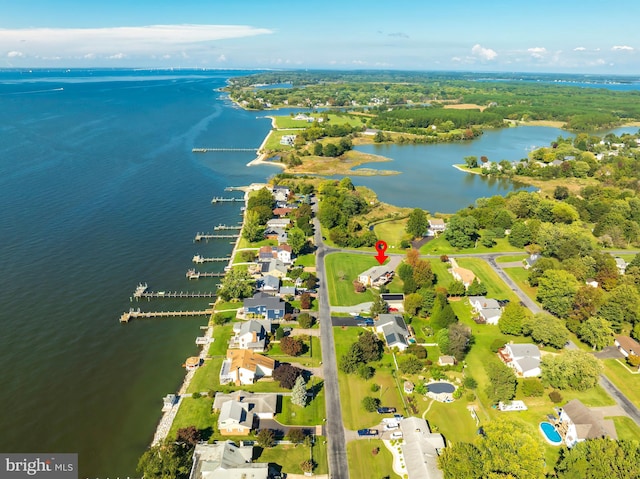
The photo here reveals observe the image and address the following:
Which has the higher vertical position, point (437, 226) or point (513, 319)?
point (437, 226)

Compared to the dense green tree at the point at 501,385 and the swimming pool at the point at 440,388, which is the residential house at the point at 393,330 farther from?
the dense green tree at the point at 501,385

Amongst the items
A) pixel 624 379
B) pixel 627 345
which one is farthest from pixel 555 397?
pixel 627 345

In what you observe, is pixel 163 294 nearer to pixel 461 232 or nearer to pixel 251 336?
pixel 251 336

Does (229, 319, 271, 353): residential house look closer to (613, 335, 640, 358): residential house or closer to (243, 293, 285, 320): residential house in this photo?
(243, 293, 285, 320): residential house

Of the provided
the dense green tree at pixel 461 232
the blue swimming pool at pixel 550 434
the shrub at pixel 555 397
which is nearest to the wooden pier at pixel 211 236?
the dense green tree at pixel 461 232

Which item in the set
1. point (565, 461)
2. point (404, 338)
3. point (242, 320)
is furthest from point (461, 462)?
point (242, 320)

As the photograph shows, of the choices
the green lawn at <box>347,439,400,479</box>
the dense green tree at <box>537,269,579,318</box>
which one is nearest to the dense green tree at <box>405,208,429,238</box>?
the dense green tree at <box>537,269,579,318</box>
